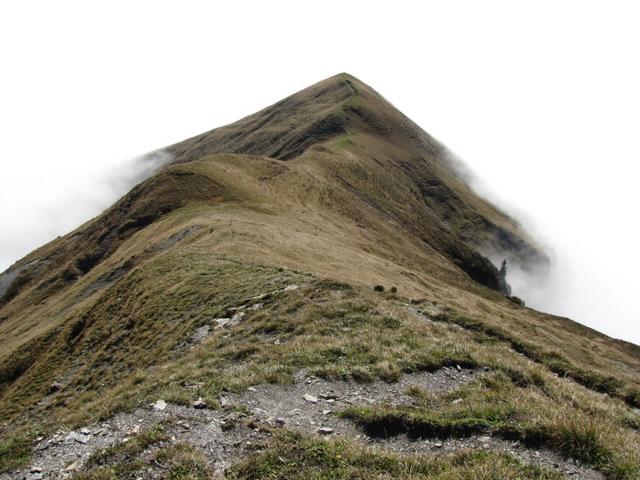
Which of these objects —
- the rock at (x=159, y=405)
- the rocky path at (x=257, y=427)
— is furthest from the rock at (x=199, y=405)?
the rock at (x=159, y=405)

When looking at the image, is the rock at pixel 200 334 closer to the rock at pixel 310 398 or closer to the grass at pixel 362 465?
Result: the rock at pixel 310 398

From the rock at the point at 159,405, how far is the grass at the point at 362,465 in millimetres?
4159

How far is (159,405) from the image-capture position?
13633 mm

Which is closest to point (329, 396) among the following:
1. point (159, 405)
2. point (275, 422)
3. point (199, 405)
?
point (275, 422)

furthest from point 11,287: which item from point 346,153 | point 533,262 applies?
point 533,262

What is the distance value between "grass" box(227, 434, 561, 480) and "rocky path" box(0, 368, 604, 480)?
644mm

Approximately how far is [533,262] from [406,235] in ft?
356

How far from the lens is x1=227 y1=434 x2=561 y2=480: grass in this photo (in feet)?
30.7

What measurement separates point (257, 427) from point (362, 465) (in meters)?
3.31

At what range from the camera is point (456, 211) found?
164m

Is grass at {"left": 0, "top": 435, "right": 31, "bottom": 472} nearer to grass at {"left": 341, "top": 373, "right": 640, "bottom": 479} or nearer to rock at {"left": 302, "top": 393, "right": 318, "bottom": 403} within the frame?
rock at {"left": 302, "top": 393, "right": 318, "bottom": 403}

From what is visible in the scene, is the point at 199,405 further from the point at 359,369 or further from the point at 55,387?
the point at 55,387

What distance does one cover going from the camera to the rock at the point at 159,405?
13.5 metres

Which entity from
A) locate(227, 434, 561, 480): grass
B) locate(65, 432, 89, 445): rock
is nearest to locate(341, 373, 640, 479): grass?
locate(227, 434, 561, 480): grass
